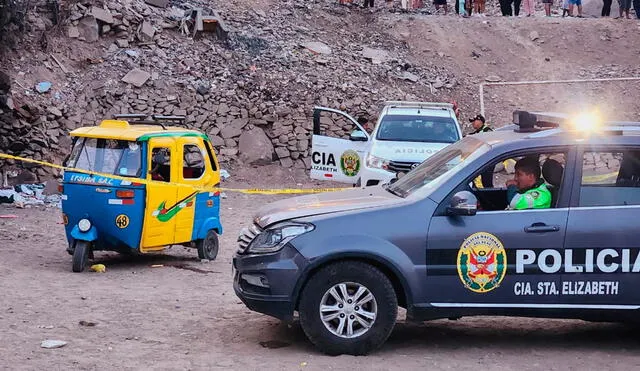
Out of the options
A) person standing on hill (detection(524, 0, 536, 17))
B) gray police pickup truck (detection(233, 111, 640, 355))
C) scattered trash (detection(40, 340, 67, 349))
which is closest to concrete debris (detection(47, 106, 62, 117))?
scattered trash (detection(40, 340, 67, 349))

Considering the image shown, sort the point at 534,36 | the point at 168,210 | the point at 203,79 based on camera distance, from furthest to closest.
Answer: the point at 534,36 < the point at 203,79 < the point at 168,210

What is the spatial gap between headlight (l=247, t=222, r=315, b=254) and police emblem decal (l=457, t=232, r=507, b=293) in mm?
1165

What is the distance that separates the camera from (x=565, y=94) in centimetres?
2686

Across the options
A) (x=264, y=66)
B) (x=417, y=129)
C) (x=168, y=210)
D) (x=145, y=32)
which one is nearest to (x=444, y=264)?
(x=168, y=210)

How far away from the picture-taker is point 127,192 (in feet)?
37.4

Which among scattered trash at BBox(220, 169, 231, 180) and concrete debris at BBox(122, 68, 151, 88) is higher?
concrete debris at BBox(122, 68, 151, 88)

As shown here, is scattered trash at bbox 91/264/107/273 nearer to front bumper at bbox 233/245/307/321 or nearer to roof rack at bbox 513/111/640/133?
front bumper at bbox 233/245/307/321

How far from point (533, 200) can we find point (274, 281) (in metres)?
2.09

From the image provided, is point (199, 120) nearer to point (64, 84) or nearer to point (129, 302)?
point (64, 84)

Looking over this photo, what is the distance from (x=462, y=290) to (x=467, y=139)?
1625 mm

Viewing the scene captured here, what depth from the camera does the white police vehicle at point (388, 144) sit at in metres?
16.0

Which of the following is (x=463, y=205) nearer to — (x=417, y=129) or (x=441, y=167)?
(x=441, y=167)

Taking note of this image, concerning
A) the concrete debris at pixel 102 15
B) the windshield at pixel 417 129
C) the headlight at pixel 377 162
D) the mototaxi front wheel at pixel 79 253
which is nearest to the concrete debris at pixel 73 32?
the concrete debris at pixel 102 15

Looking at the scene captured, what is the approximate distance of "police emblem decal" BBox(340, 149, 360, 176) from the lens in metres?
17.2
